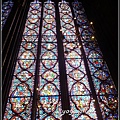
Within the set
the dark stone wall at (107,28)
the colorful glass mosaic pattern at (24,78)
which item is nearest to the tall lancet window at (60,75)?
the colorful glass mosaic pattern at (24,78)

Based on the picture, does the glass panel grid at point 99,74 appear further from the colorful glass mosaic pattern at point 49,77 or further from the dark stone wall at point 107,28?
the colorful glass mosaic pattern at point 49,77

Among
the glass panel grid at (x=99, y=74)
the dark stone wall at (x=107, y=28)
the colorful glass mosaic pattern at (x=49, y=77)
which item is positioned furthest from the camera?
the dark stone wall at (x=107, y=28)

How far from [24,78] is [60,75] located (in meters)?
0.84

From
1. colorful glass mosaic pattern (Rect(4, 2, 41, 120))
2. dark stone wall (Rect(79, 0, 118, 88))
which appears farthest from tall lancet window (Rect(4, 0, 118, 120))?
dark stone wall (Rect(79, 0, 118, 88))

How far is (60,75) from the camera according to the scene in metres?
5.55

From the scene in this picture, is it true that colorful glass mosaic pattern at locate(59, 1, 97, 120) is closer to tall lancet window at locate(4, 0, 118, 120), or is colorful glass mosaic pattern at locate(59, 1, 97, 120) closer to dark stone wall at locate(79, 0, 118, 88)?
tall lancet window at locate(4, 0, 118, 120)

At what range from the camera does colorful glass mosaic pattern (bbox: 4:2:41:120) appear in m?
4.76

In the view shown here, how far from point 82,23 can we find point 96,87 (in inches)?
116

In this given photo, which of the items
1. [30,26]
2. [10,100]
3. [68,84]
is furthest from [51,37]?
[10,100]

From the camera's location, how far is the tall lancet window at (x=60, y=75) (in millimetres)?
4781

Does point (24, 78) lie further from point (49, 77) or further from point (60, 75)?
point (60, 75)

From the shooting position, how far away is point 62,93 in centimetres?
509

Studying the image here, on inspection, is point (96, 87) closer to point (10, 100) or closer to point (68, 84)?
point (68, 84)

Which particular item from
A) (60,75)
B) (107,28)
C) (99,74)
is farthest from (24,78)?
(107,28)
